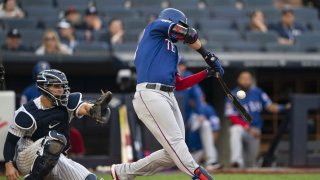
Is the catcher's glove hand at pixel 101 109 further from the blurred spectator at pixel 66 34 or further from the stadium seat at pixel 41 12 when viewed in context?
the stadium seat at pixel 41 12

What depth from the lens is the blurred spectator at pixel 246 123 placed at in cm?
1152

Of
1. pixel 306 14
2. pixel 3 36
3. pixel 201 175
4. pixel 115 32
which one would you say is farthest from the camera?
pixel 306 14

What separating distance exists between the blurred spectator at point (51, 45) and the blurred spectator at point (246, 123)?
2.34 m

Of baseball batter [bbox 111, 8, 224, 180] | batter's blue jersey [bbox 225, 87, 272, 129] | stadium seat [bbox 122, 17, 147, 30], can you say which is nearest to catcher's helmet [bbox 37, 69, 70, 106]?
baseball batter [bbox 111, 8, 224, 180]

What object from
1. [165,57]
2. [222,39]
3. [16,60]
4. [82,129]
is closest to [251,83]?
[222,39]

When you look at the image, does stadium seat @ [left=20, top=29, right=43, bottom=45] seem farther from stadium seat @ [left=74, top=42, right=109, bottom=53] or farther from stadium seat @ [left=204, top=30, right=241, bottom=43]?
stadium seat @ [left=204, top=30, right=241, bottom=43]

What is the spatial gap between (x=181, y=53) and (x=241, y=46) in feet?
3.57

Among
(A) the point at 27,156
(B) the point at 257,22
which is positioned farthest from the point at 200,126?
(A) the point at 27,156

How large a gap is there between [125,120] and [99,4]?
361 centimetres

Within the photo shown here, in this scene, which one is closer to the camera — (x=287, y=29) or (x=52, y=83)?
(x=52, y=83)

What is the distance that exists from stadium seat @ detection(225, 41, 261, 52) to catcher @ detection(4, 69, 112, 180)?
5.94m

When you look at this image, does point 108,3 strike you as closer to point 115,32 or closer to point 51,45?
point 115,32

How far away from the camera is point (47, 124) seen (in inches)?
276

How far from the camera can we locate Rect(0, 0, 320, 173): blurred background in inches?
444
